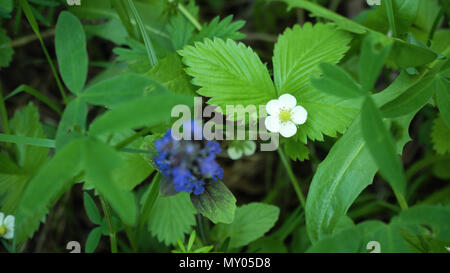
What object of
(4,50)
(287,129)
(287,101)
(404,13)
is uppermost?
(4,50)

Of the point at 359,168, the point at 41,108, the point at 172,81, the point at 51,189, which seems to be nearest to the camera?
→ the point at 51,189

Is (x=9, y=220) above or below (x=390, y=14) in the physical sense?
below

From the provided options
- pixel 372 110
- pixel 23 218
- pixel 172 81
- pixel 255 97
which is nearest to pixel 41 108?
pixel 23 218

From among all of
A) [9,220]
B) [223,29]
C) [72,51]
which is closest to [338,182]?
[223,29]

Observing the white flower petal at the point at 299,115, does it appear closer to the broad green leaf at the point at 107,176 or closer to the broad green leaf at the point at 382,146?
the broad green leaf at the point at 382,146

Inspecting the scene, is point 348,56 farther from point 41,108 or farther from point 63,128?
point 41,108

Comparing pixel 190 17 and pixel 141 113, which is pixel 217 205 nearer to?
pixel 141 113

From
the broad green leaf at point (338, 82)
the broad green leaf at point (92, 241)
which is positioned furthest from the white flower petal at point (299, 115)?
the broad green leaf at point (92, 241)
